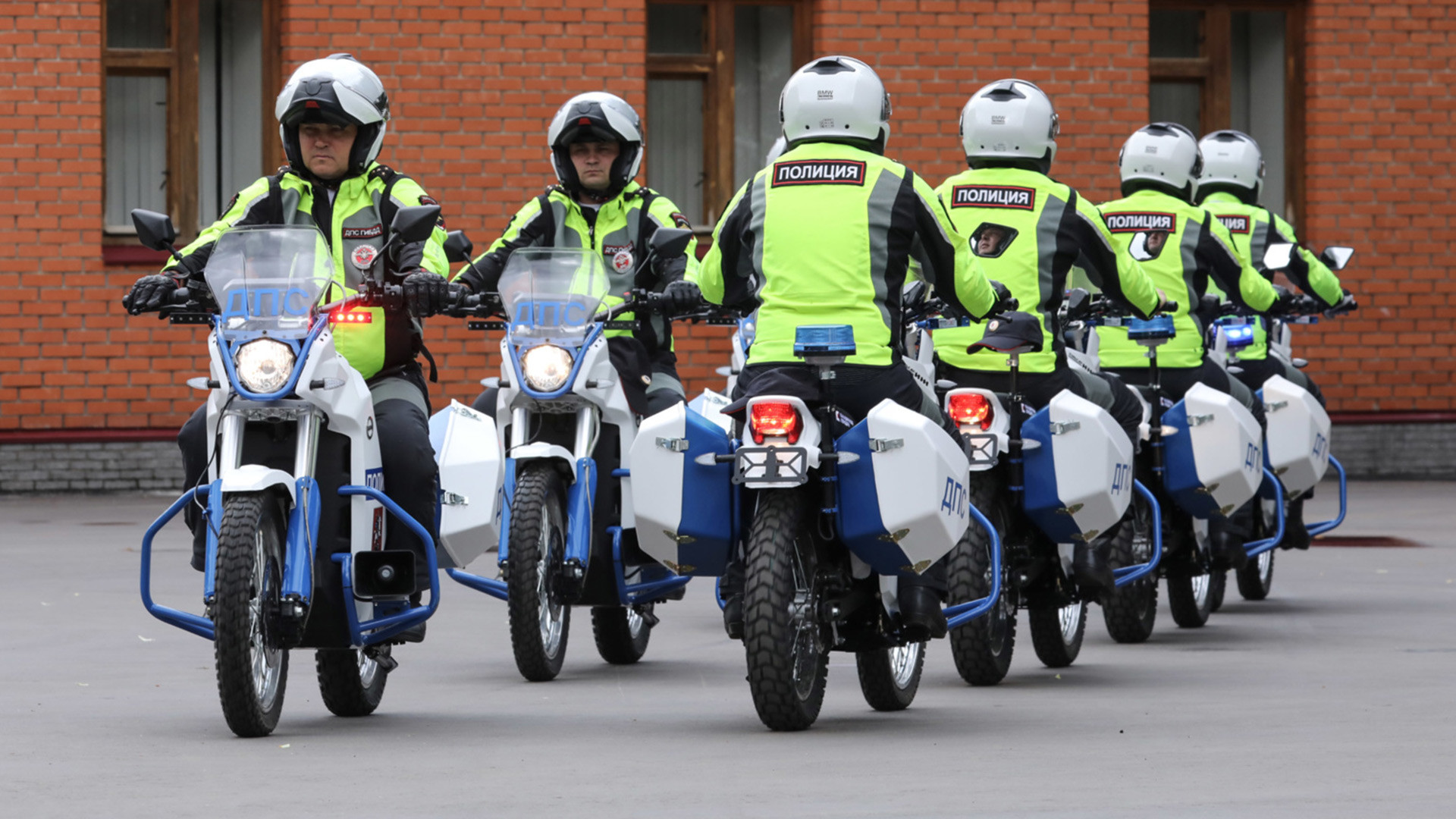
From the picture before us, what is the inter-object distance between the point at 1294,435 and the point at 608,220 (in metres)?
3.75

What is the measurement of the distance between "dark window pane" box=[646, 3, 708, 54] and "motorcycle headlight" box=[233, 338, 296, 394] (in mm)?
13227

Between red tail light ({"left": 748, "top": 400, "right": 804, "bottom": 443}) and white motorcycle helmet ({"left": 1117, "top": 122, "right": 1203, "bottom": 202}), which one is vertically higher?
white motorcycle helmet ({"left": 1117, "top": 122, "right": 1203, "bottom": 202})

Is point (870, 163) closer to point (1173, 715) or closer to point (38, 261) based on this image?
point (1173, 715)

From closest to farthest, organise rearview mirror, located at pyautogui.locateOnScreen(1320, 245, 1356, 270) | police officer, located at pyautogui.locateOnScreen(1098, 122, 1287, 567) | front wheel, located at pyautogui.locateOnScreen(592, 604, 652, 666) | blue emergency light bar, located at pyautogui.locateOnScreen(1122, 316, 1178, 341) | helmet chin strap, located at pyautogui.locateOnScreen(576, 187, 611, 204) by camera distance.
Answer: front wheel, located at pyautogui.locateOnScreen(592, 604, 652, 666) → helmet chin strap, located at pyautogui.locateOnScreen(576, 187, 611, 204) → blue emergency light bar, located at pyautogui.locateOnScreen(1122, 316, 1178, 341) → police officer, located at pyautogui.locateOnScreen(1098, 122, 1287, 567) → rearview mirror, located at pyautogui.locateOnScreen(1320, 245, 1356, 270)

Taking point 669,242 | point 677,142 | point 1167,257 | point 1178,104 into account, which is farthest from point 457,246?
point 1178,104

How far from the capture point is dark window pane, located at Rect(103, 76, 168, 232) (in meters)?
19.4

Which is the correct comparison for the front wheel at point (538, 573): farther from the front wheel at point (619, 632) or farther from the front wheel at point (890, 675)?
the front wheel at point (890, 675)

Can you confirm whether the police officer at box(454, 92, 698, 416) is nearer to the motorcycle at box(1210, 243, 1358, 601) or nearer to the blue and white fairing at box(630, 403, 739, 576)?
the blue and white fairing at box(630, 403, 739, 576)

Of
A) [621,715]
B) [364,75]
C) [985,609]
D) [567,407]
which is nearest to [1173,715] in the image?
[985,609]

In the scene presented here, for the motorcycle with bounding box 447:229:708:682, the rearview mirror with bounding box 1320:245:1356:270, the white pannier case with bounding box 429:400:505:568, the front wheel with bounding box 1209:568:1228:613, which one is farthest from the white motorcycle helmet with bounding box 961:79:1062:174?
the rearview mirror with bounding box 1320:245:1356:270

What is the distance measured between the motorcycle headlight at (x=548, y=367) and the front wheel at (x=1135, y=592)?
2.22 meters

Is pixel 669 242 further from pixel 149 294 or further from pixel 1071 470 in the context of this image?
pixel 149 294

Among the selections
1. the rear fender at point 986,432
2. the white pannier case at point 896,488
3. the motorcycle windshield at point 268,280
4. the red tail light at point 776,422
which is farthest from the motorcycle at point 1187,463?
the motorcycle windshield at point 268,280

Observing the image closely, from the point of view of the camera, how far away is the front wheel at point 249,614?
7.02m
